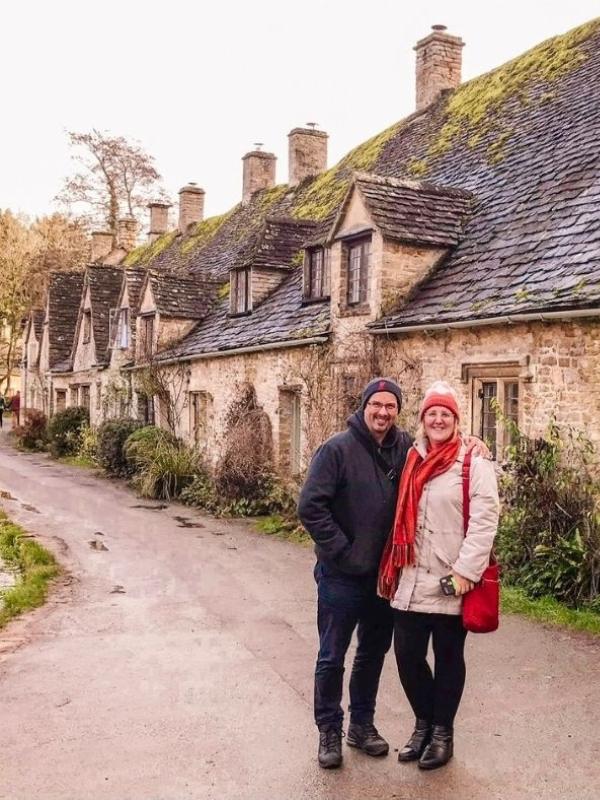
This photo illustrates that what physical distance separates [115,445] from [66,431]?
779 cm

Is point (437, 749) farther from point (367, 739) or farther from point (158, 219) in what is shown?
point (158, 219)

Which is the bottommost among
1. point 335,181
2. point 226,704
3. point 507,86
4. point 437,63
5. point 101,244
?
point 226,704

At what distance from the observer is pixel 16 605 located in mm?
8688

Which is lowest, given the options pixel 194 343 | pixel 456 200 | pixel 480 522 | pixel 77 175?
pixel 480 522

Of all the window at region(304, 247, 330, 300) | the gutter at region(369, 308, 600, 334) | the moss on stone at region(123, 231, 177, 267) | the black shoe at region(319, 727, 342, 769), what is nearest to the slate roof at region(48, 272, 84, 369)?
the moss on stone at region(123, 231, 177, 267)

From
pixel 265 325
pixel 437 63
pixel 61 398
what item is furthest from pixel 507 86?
pixel 61 398

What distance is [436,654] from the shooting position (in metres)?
4.76

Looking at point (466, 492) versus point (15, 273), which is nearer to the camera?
point (466, 492)

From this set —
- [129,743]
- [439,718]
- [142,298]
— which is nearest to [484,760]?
[439,718]

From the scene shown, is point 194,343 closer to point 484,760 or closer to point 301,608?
point 301,608

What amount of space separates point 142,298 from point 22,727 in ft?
63.6

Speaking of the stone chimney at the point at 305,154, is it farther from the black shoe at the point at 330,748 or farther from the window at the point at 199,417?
the black shoe at the point at 330,748

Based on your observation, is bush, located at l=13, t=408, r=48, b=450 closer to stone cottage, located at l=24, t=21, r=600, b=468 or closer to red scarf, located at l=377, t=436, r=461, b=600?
stone cottage, located at l=24, t=21, r=600, b=468

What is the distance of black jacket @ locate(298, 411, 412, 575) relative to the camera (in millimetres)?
4793
